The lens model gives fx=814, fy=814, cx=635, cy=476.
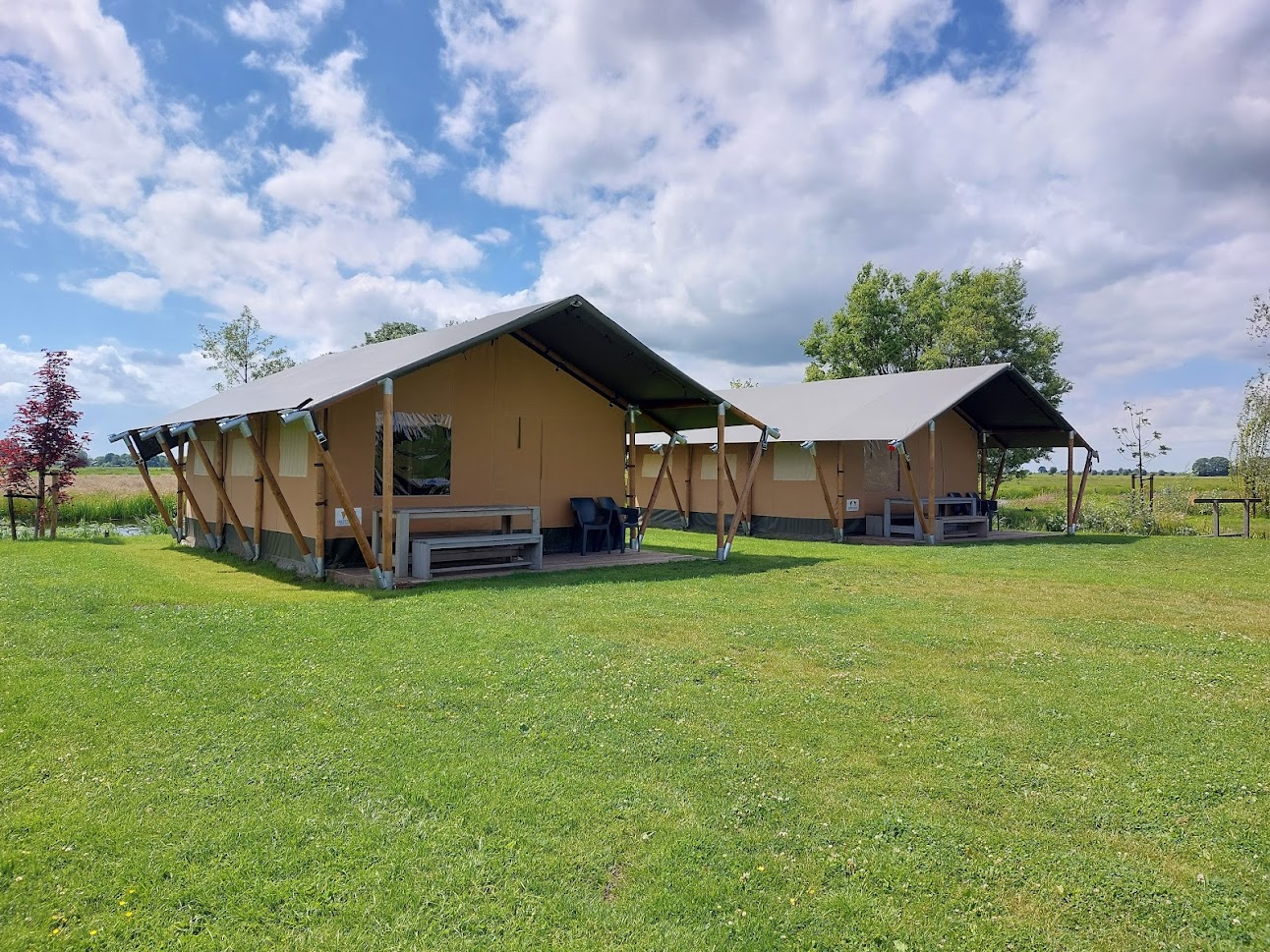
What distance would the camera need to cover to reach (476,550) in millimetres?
10672

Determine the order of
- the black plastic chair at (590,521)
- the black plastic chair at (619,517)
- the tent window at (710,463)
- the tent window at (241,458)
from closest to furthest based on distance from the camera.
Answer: the tent window at (241,458), the black plastic chair at (590,521), the black plastic chair at (619,517), the tent window at (710,463)

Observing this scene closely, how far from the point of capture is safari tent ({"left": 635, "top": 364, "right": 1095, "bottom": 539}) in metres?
15.7

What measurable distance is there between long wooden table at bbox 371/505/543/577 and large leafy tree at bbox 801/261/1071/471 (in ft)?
67.9

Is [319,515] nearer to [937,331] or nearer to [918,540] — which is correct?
[918,540]

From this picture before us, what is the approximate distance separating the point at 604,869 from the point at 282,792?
4.87ft

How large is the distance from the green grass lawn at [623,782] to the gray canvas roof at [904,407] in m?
8.64

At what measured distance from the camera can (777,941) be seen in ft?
8.30

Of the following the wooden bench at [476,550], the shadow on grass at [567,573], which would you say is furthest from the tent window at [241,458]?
the wooden bench at [476,550]

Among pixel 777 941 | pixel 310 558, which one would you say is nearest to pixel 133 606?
pixel 310 558

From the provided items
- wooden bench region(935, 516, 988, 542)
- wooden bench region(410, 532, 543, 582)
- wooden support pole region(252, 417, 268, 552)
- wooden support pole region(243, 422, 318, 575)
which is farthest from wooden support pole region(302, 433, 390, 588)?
wooden bench region(935, 516, 988, 542)

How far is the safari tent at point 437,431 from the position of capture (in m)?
9.90

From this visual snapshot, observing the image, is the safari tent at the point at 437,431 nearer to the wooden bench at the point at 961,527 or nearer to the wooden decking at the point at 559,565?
the wooden decking at the point at 559,565

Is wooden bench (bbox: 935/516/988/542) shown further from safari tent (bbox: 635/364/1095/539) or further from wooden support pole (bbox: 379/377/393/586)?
wooden support pole (bbox: 379/377/393/586)

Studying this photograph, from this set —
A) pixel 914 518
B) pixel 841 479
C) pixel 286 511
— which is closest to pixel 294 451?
pixel 286 511
